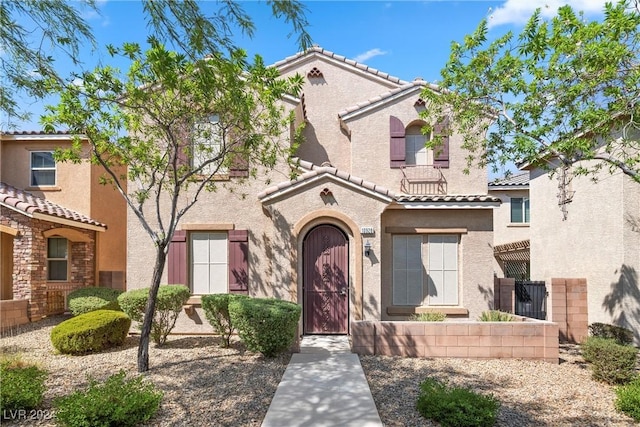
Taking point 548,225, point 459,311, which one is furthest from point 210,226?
point 548,225

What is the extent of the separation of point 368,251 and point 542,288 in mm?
6267

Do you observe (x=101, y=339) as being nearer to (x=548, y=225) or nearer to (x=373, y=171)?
(x=373, y=171)

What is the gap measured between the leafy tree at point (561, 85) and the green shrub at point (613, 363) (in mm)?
3502

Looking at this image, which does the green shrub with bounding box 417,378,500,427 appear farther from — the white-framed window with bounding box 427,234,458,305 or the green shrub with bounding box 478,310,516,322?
the white-framed window with bounding box 427,234,458,305

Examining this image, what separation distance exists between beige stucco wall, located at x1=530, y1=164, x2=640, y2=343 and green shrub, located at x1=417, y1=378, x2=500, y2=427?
23.8 feet

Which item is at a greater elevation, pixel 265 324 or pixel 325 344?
pixel 265 324

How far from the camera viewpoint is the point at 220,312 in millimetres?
10172

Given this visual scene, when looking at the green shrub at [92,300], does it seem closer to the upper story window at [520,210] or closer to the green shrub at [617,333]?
the green shrub at [617,333]

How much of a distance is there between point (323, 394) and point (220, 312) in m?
3.88

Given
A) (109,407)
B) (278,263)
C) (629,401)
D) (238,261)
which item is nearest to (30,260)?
(238,261)

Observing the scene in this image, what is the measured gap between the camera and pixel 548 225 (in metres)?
16.6

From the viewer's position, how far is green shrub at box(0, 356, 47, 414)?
6.27 meters

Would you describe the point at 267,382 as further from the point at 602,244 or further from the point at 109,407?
the point at 602,244

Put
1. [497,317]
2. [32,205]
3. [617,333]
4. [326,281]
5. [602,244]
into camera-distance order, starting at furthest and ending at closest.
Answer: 1. [32,205]
2. [602,244]
3. [326,281]
4. [617,333]
5. [497,317]
